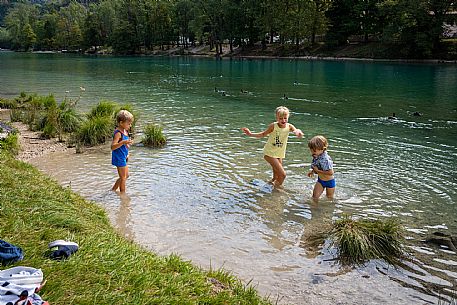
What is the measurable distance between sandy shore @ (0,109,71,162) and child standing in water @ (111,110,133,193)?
179 inches

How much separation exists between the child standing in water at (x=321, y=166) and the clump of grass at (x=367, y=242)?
2074 mm

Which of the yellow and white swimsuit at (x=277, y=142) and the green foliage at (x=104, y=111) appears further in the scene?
the green foliage at (x=104, y=111)

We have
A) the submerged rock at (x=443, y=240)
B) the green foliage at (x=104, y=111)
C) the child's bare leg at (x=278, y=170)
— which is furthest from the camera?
the green foliage at (x=104, y=111)

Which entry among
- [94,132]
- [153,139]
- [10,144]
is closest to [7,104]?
[94,132]

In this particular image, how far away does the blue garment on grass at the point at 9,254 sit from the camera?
4.26 metres

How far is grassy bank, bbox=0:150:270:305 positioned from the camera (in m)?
4.24

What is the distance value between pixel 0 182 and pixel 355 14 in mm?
88033

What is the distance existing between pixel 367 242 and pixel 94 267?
178 inches

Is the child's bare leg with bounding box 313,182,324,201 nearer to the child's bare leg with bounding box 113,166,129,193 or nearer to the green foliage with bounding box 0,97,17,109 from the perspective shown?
the child's bare leg with bounding box 113,166,129,193

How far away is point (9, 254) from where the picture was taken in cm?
433

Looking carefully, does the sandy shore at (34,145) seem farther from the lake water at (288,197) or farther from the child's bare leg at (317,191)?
the child's bare leg at (317,191)

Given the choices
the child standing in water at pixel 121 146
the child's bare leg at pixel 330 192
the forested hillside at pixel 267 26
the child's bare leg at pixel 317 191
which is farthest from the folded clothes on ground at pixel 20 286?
the forested hillside at pixel 267 26

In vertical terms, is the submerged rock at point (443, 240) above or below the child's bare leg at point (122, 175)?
below

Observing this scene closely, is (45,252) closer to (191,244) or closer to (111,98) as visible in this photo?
(191,244)
